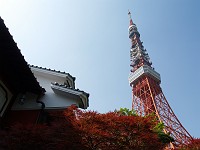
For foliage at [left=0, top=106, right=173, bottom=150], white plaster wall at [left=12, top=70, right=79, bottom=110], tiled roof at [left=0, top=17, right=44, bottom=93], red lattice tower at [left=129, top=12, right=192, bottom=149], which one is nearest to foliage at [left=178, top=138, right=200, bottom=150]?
foliage at [left=0, top=106, right=173, bottom=150]

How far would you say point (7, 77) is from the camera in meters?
7.18

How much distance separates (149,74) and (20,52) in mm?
39028

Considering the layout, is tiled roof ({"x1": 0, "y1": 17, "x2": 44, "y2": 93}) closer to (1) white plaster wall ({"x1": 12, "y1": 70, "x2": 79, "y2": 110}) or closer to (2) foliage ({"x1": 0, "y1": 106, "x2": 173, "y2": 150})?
(1) white plaster wall ({"x1": 12, "y1": 70, "x2": 79, "y2": 110})

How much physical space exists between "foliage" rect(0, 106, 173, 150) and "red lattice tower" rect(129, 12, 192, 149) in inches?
1077

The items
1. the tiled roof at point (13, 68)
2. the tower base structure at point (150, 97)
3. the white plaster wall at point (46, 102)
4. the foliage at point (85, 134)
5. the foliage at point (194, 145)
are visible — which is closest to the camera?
the foliage at point (85, 134)

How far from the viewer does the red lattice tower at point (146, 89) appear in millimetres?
34562

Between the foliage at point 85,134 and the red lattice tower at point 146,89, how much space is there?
2736cm

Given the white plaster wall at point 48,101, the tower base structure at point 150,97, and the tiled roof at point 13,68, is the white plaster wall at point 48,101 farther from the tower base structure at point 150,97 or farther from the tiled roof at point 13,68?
the tower base structure at point 150,97

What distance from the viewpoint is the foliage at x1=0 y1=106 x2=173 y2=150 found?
5.73 metres

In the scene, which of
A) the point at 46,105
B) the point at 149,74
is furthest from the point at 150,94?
the point at 46,105

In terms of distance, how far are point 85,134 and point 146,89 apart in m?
37.9

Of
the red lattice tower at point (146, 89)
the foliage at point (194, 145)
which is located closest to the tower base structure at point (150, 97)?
the red lattice tower at point (146, 89)

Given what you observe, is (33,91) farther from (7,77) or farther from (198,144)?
(198,144)

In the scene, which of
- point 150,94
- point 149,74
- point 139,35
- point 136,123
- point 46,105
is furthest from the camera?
point 139,35
